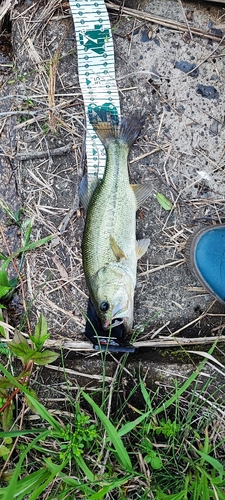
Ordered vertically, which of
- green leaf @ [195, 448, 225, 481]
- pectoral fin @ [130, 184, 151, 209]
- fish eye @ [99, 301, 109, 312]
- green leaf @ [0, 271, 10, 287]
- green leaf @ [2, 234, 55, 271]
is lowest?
green leaf @ [195, 448, 225, 481]

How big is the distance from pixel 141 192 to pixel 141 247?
371 mm

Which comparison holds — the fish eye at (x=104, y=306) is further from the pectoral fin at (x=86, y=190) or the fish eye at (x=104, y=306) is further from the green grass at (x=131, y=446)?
the pectoral fin at (x=86, y=190)

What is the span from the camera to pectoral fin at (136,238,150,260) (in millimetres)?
3139

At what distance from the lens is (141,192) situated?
3.17 meters

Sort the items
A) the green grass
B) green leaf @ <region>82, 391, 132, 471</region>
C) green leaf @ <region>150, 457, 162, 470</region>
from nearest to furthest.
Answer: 1. green leaf @ <region>82, 391, 132, 471</region>
2. the green grass
3. green leaf @ <region>150, 457, 162, 470</region>

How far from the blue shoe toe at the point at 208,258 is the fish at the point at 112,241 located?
410mm

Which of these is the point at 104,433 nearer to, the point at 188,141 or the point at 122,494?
the point at 122,494

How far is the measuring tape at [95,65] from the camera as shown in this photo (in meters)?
3.28

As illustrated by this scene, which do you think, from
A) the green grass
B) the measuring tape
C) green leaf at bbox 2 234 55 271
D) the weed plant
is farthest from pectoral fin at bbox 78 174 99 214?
the green grass

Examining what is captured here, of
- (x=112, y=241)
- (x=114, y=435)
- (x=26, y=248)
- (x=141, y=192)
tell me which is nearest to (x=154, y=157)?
(x=141, y=192)

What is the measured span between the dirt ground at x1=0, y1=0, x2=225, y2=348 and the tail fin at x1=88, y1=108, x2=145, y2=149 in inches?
3.5

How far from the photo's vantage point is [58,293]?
10.9 ft

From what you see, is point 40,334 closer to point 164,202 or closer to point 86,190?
point 86,190

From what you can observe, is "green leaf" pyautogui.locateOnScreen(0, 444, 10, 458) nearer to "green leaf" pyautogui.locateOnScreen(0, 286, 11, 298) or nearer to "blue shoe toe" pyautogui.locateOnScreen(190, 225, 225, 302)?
"green leaf" pyautogui.locateOnScreen(0, 286, 11, 298)
